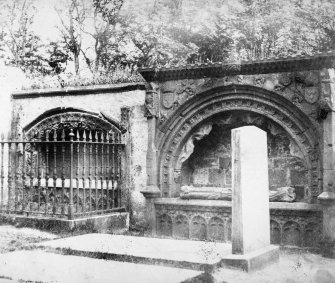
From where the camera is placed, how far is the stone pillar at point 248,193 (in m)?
5.33

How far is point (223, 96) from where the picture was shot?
8.62 m

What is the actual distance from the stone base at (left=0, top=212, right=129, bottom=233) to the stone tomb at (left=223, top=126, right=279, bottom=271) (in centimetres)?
344

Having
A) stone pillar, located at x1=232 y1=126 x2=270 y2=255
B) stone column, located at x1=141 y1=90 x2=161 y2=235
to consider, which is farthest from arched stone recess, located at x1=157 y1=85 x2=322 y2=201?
stone pillar, located at x1=232 y1=126 x2=270 y2=255

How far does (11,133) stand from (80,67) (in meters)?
4.55

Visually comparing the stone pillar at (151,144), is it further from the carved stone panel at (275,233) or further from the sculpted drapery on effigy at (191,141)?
the carved stone panel at (275,233)

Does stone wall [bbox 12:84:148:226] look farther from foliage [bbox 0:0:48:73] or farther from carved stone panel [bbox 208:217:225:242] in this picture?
foliage [bbox 0:0:48:73]

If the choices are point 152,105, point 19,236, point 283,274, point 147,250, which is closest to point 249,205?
point 283,274

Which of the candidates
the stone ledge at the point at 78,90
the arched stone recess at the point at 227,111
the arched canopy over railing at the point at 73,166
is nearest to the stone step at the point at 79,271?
the arched canopy over railing at the point at 73,166

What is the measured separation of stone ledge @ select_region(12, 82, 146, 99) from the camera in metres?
9.58

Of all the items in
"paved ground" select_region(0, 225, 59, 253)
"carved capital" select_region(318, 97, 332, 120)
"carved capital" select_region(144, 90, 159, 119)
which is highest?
"carved capital" select_region(144, 90, 159, 119)

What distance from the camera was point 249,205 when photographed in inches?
215

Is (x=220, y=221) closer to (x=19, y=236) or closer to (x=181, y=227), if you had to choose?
(x=181, y=227)

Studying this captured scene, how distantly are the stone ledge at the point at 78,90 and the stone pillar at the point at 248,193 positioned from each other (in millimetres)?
4318

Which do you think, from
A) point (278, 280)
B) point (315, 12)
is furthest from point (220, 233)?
point (315, 12)
